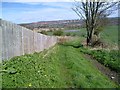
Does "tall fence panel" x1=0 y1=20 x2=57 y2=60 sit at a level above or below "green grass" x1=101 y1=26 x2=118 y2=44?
above

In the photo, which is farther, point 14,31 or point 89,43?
point 89,43

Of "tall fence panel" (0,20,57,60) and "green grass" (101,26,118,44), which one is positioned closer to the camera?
"tall fence panel" (0,20,57,60)

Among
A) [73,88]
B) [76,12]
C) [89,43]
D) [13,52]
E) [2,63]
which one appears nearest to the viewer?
[73,88]

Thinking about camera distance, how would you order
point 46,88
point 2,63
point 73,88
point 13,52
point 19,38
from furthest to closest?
point 19,38 → point 13,52 → point 2,63 → point 73,88 → point 46,88

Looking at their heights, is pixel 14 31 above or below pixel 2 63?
above

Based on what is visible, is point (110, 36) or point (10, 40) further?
point (110, 36)

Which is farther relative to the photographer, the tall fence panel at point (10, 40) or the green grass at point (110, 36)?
the green grass at point (110, 36)

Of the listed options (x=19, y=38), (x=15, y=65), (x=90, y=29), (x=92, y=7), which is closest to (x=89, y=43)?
(x=90, y=29)

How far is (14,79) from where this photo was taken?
29.6 feet

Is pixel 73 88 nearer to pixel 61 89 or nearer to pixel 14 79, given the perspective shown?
pixel 61 89

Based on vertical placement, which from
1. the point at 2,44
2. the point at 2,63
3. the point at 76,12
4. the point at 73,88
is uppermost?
the point at 76,12

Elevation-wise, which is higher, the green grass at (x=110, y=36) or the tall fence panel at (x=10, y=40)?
the tall fence panel at (x=10, y=40)

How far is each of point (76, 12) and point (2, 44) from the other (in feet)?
107

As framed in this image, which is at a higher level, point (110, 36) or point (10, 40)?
point (10, 40)
